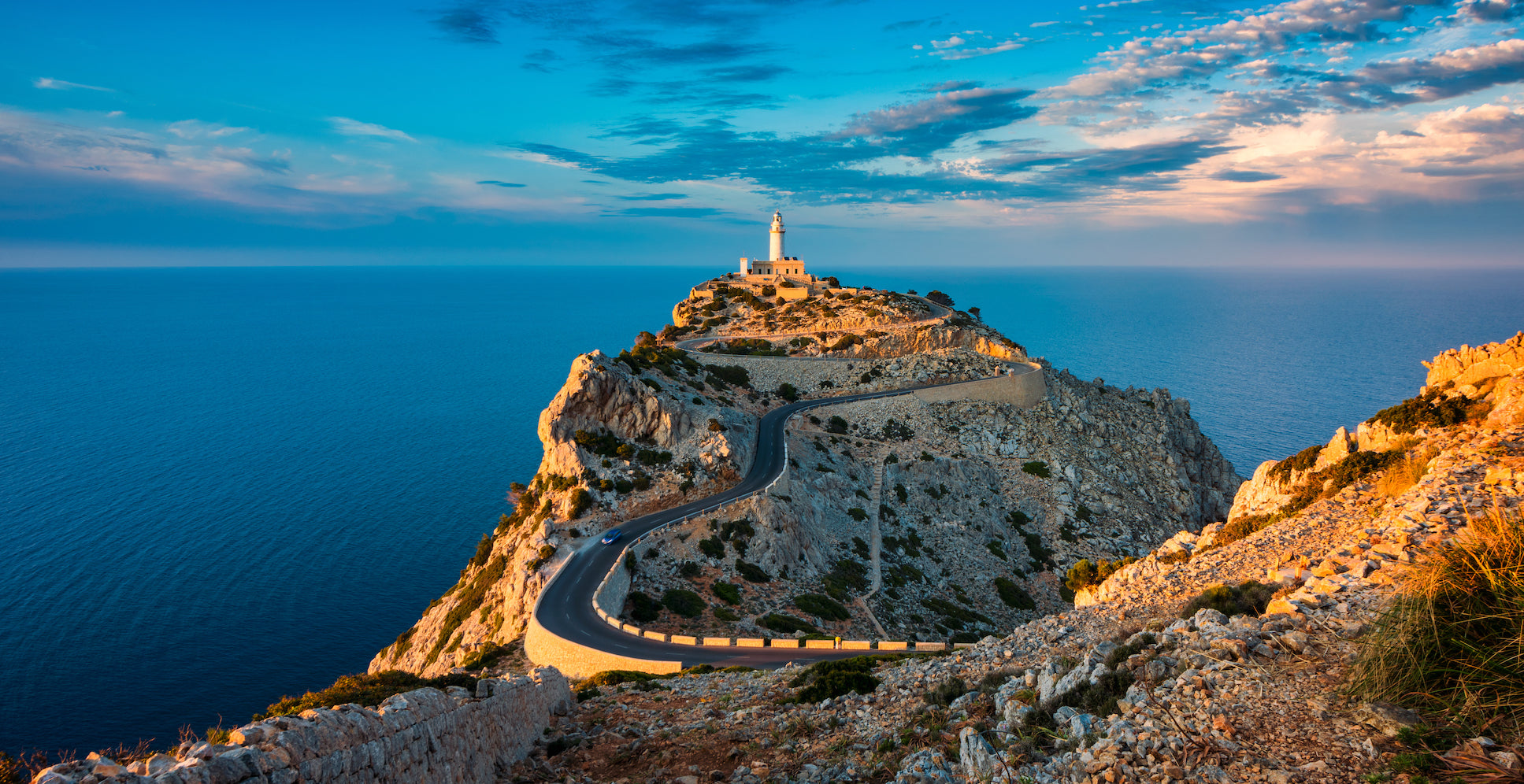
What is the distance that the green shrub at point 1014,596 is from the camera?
4547 centimetres

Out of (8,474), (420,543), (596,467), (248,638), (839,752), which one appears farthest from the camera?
(8,474)

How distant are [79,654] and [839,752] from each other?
197 feet

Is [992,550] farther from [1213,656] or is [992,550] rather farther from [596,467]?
[1213,656]

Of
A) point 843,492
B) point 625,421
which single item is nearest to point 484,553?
point 625,421

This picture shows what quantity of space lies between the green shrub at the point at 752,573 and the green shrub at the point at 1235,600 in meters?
24.9

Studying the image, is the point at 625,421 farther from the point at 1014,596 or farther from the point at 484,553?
the point at 1014,596

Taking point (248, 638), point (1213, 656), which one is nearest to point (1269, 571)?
point (1213, 656)

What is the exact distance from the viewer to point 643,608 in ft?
113

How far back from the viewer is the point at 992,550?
50594 millimetres

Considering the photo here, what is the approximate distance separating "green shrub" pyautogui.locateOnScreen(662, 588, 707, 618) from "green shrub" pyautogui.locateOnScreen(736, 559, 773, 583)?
3.29 metres

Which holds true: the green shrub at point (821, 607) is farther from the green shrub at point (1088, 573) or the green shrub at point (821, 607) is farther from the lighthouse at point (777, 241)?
the lighthouse at point (777, 241)

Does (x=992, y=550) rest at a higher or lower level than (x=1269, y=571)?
lower

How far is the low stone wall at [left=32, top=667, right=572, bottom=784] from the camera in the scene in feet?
24.9

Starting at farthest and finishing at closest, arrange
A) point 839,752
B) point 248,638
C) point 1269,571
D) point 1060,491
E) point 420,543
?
1. point 420,543
2. point 1060,491
3. point 248,638
4. point 1269,571
5. point 839,752
